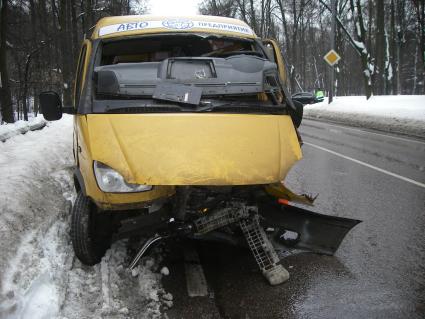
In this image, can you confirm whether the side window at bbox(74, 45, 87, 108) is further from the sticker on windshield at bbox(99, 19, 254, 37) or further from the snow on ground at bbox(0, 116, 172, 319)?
the snow on ground at bbox(0, 116, 172, 319)

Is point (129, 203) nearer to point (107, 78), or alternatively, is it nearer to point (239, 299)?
point (239, 299)

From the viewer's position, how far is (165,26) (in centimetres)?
521

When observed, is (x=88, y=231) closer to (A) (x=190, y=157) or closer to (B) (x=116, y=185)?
(B) (x=116, y=185)

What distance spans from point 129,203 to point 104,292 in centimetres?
71

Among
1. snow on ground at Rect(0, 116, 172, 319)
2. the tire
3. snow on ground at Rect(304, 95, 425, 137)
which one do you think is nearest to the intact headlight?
the tire

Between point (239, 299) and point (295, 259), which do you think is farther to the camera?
point (295, 259)

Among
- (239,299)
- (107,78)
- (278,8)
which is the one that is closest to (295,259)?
(239,299)

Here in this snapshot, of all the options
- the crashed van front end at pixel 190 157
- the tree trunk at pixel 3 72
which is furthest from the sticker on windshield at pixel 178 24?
the tree trunk at pixel 3 72

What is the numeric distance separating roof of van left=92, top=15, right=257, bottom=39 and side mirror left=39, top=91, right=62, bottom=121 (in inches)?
37.2

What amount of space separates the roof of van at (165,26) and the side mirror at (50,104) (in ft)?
3.10

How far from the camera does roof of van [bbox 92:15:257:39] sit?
5.14 meters

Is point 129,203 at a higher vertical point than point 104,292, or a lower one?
higher

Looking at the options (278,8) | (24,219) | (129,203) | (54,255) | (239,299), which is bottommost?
(239,299)

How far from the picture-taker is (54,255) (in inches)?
151
